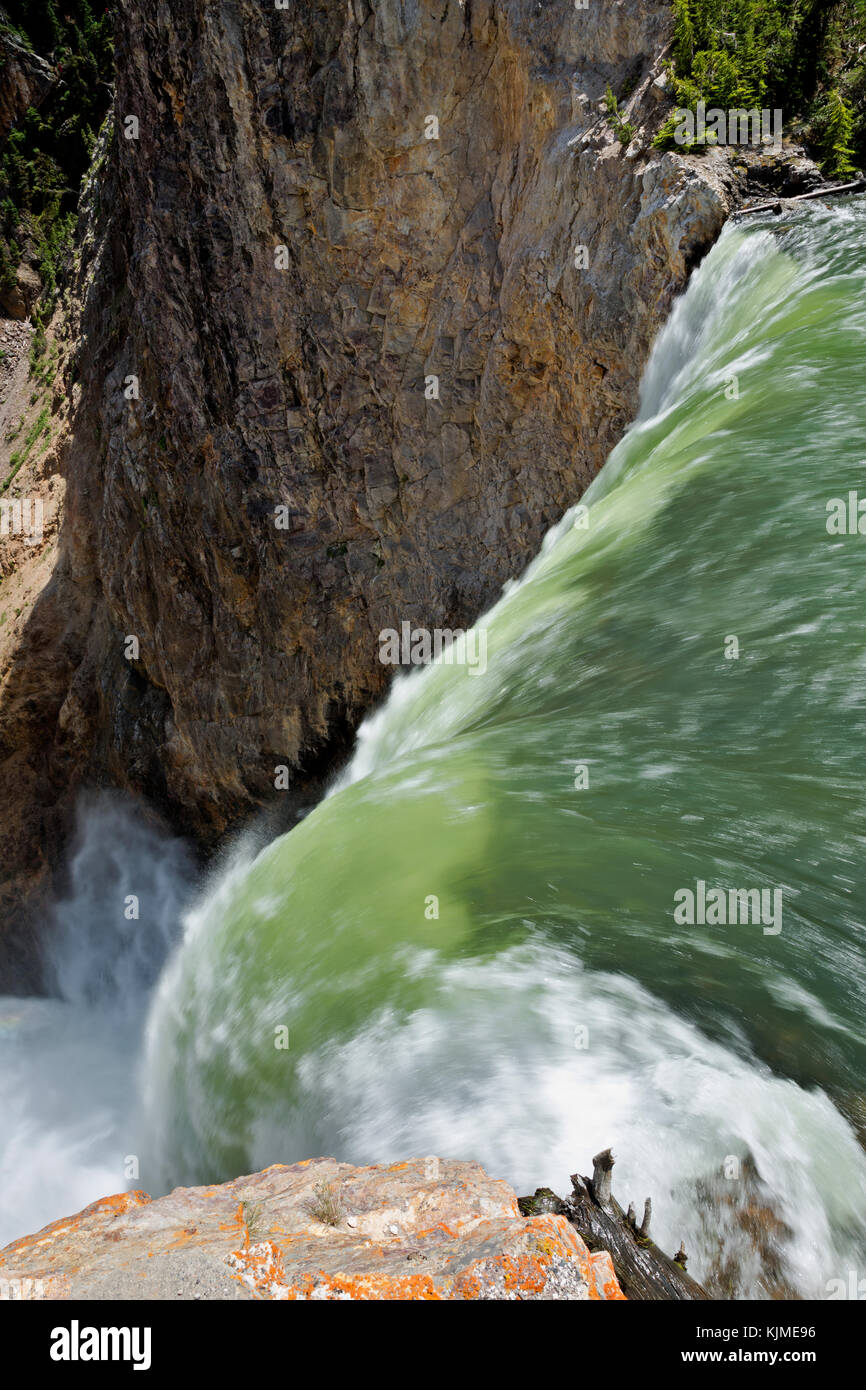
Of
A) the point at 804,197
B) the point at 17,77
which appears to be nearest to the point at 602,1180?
the point at 804,197

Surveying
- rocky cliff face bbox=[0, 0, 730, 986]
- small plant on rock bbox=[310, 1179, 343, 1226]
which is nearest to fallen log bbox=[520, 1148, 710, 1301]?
small plant on rock bbox=[310, 1179, 343, 1226]

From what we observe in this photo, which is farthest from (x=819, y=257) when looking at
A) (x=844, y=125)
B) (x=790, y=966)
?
(x=790, y=966)

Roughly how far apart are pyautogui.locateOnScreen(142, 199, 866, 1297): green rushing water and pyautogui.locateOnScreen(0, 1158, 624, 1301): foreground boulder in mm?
220

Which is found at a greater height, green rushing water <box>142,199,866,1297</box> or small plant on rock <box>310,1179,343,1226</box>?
green rushing water <box>142,199,866,1297</box>

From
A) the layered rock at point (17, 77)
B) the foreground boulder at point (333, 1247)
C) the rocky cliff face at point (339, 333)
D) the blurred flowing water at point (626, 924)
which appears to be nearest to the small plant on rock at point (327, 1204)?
the foreground boulder at point (333, 1247)

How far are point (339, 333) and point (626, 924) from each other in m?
13.7

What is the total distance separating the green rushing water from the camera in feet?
7.02

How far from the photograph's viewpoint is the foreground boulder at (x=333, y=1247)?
5.39ft

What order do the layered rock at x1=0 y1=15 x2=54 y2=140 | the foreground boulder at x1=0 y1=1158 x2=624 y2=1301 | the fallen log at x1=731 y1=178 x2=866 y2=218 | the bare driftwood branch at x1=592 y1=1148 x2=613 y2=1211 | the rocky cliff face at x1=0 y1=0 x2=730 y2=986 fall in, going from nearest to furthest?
the foreground boulder at x1=0 y1=1158 x2=624 y2=1301 → the bare driftwood branch at x1=592 y1=1148 x2=613 y2=1211 → the fallen log at x1=731 y1=178 x2=866 y2=218 → the rocky cliff face at x1=0 y1=0 x2=730 y2=986 → the layered rock at x1=0 y1=15 x2=54 y2=140

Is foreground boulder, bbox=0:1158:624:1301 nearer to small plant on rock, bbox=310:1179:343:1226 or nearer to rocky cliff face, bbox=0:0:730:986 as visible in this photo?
small plant on rock, bbox=310:1179:343:1226

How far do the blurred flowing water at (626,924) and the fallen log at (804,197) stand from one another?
4117 mm

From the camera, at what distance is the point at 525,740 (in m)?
4.00

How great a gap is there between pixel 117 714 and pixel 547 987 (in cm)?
1802

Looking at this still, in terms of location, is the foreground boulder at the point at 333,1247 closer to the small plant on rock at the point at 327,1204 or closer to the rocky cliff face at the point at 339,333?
the small plant on rock at the point at 327,1204
